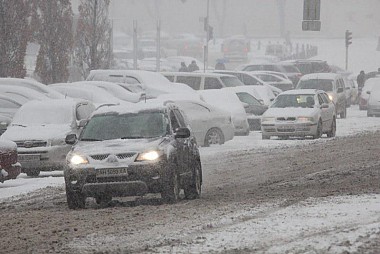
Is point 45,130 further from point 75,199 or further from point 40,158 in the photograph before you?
point 75,199

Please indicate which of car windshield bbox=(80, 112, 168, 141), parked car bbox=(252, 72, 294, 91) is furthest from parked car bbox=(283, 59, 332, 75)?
car windshield bbox=(80, 112, 168, 141)

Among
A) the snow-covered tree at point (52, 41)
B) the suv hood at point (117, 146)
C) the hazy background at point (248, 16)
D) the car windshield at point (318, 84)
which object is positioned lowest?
the car windshield at point (318, 84)

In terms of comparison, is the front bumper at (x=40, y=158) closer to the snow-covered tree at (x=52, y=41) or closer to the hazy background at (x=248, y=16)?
the snow-covered tree at (x=52, y=41)

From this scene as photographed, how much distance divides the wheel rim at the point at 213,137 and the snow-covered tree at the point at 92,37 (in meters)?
16.0

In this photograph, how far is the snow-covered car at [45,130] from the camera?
75.7 feet

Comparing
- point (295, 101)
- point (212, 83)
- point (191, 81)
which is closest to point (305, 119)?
point (295, 101)

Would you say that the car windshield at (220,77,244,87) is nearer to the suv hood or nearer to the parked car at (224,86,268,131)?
the parked car at (224,86,268,131)

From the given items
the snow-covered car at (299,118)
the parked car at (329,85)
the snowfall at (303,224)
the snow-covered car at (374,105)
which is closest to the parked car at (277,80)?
the parked car at (329,85)

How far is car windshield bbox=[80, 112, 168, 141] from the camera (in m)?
17.1

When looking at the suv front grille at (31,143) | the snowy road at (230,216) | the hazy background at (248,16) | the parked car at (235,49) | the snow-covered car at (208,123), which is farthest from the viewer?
the hazy background at (248,16)

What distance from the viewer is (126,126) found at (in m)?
17.3

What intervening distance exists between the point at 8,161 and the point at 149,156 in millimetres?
4783

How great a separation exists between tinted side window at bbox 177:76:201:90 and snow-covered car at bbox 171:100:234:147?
9.61 meters

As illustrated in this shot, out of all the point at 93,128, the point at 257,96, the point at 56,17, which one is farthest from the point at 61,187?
the point at 56,17
